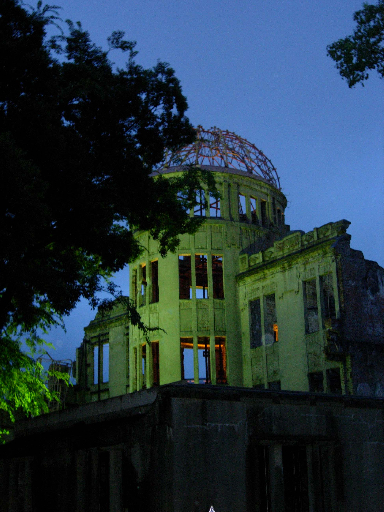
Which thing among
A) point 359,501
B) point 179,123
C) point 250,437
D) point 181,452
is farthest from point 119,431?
point 179,123

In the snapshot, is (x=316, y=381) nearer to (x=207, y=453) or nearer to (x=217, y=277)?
(x=217, y=277)

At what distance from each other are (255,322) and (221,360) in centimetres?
457

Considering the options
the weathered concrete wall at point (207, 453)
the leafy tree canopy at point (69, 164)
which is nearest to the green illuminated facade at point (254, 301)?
the leafy tree canopy at point (69, 164)

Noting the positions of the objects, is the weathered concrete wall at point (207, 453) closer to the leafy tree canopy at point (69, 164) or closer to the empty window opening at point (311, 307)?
the leafy tree canopy at point (69, 164)

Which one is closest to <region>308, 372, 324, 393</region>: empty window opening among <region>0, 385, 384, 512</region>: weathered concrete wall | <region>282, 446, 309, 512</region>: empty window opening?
<region>0, 385, 384, 512</region>: weathered concrete wall

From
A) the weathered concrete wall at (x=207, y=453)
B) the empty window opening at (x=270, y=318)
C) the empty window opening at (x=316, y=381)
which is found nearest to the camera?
the weathered concrete wall at (x=207, y=453)

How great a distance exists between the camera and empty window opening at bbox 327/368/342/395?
1009 inches

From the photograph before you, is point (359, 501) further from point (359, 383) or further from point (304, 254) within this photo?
point (304, 254)

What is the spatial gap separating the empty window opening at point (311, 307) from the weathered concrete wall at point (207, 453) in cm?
1215

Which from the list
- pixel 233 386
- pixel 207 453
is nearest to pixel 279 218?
pixel 233 386

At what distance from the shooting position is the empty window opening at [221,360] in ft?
100

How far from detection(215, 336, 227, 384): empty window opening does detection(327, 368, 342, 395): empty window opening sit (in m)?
5.94

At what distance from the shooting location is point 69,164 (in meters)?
16.1

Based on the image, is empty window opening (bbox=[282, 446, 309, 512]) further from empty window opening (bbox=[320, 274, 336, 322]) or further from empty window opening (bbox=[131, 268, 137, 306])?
empty window opening (bbox=[131, 268, 137, 306])
